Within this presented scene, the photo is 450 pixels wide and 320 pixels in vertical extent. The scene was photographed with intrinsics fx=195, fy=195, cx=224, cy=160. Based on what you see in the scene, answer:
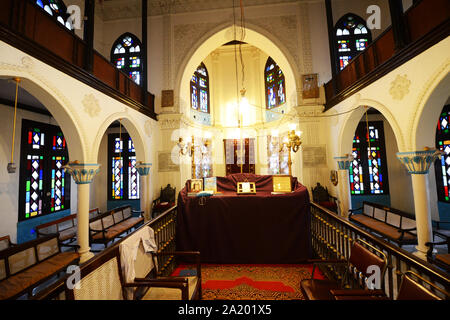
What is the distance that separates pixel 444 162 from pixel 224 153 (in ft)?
27.3

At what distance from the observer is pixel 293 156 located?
7738 mm

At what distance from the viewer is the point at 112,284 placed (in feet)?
6.44

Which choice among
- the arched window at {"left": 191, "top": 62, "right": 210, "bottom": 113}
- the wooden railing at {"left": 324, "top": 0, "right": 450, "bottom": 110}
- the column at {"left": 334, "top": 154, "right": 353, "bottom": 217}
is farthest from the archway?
the column at {"left": 334, "top": 154, "right": 353, "bottom": 217}

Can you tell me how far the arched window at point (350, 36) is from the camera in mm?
7719

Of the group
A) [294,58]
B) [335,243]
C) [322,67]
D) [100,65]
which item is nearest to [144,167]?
[100,65]

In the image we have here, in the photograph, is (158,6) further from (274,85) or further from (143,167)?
(143,167)

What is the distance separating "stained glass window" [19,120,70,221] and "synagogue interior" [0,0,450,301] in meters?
0.04

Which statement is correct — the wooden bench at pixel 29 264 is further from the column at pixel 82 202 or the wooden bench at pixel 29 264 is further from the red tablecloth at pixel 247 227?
the red tablecloth at pixel 247 227

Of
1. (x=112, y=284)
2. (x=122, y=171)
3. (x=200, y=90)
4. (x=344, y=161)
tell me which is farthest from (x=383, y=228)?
(x=122, y=171)

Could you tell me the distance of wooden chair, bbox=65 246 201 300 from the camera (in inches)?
63.7

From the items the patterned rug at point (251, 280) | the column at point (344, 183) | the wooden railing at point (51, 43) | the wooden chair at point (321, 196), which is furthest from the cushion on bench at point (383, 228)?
the wooden railing at point (51, 43)

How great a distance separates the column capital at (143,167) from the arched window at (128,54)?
3.94 meters

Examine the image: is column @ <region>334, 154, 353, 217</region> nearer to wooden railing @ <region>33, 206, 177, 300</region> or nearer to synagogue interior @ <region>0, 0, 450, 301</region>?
synagogue interior @ <region>0, 0, 450, 301</region>

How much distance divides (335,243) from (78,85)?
18.2 feet
